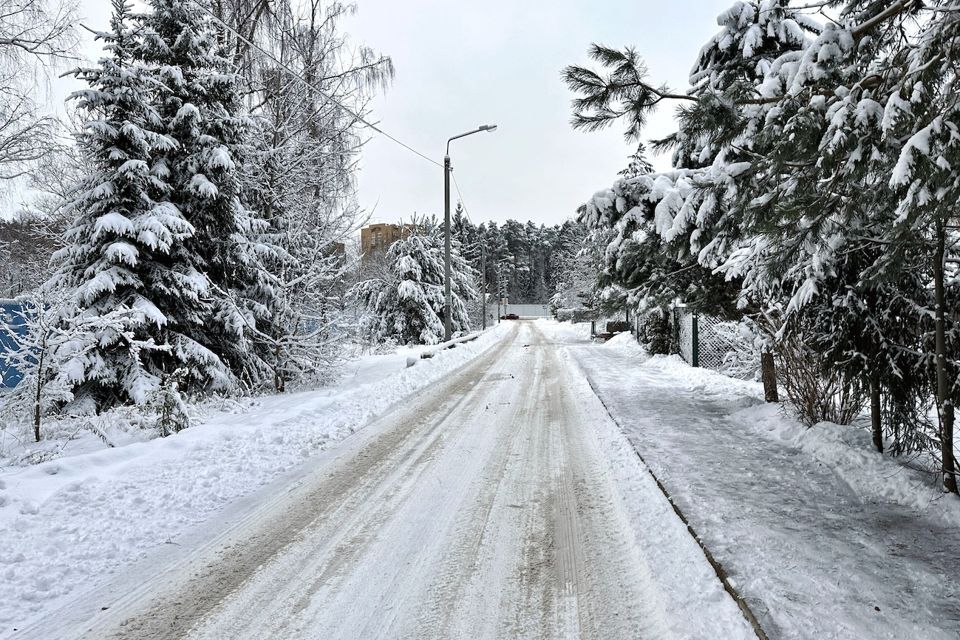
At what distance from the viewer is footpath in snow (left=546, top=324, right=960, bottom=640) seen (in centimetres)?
246

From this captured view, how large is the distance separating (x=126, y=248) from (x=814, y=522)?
871 centimetres

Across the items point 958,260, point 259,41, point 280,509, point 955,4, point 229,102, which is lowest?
point 280,509

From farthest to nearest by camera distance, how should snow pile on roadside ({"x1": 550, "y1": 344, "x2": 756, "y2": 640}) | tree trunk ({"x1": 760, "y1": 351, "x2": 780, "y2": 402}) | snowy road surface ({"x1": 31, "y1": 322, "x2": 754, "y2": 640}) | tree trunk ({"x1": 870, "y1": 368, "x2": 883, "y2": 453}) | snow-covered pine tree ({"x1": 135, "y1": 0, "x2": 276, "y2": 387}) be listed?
snow-covered pine tree ({"x1": 135, "y1": 0, "x2": 276, "y2": 387}), tree trunk ({"x1": 760, "y1": 351, "x2": 780, "y2": 402}), tree trunk ({"x1": 870, "y1": 368, "x2": 883, "y2": 453}), snowy road surface ({"x1": 31, "y1": 322, "x2": 754, "y2": 640}), snow pile on roadside ({"x1": 550, "y1": 344, "x2": 756, "y2": 640})

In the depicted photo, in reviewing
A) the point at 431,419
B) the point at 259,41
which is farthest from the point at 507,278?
the point at 431,419

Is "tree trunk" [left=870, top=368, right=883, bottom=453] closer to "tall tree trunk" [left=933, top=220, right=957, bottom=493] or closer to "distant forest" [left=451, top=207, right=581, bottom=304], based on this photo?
"tall tree trunk" [left=933, top=220, right=957, bottom=493]

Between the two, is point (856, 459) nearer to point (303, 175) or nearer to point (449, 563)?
point (449, 563)

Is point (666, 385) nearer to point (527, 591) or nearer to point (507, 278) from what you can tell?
point (527, 591)

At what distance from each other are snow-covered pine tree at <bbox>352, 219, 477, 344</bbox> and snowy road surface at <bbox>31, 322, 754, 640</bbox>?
58.8 ft

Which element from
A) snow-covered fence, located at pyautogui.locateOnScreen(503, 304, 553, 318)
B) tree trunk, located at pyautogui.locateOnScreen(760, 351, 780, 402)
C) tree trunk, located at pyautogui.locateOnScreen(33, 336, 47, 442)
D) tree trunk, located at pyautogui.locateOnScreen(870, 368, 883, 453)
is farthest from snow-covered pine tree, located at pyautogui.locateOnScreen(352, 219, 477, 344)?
snow-covered fence, located at pyautogui.locateOnScreen(503, 304, 553, 318)

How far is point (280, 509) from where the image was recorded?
406 cm

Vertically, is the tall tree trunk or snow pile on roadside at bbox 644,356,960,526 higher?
the tall tree trunk

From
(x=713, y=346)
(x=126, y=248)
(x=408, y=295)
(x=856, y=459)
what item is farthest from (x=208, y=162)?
(x=408, y=295)

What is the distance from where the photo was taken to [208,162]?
27.4ft

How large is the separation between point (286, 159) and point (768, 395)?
35.1ft
